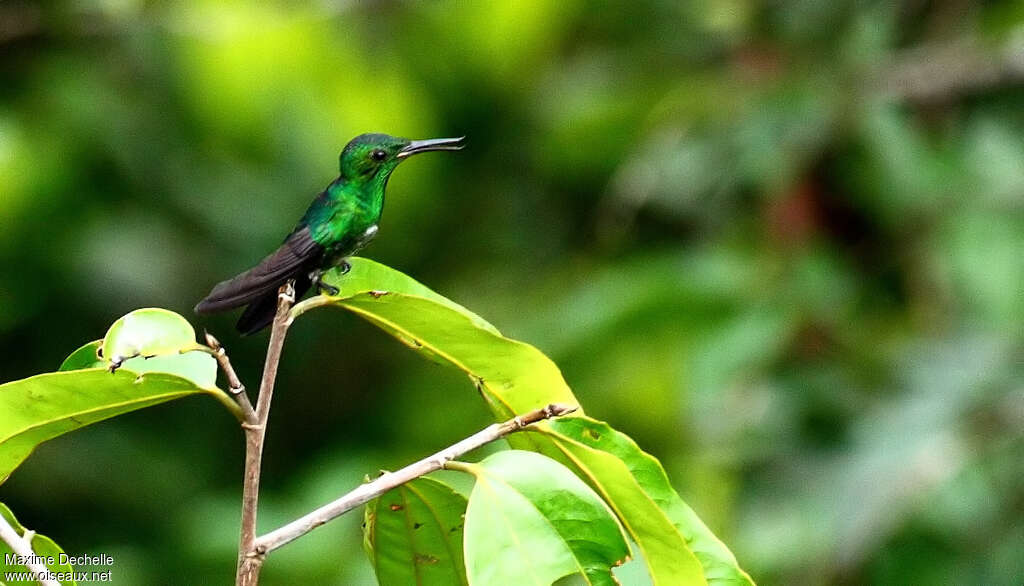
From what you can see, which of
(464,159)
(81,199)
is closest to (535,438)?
(81,199)

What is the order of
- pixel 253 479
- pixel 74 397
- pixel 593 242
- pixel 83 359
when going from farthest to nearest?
pixel 593 242, pixel 83 359, pixel 74 397, pixel 253 479

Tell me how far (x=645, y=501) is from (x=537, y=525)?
0.34ft

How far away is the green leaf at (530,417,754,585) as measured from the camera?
44.8 inches

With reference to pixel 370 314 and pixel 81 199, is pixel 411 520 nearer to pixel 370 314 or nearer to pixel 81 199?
pixel 370 314

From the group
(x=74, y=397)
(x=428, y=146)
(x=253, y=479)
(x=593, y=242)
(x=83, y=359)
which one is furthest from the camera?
(x=593, y=242)

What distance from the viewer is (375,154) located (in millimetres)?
1382

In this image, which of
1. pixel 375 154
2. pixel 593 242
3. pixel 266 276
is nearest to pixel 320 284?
pixel 266 276

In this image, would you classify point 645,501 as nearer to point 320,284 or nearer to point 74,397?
point 320,284

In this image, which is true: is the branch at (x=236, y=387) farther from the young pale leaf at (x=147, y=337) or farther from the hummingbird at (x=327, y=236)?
the hummingbird at (x=327, y=236)

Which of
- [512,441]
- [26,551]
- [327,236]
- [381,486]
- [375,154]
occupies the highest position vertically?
[375,154]

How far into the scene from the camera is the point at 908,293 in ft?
12.5

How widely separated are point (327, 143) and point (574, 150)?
810 millimetres

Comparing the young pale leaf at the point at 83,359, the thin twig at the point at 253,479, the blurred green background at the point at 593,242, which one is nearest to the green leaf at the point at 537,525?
the thin twig at the point at 253,479

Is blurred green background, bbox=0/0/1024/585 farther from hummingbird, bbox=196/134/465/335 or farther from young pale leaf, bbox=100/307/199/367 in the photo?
young pale leaf, bbox=100/307/199/367
